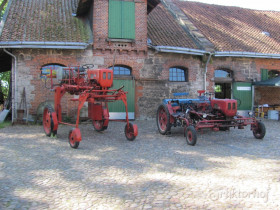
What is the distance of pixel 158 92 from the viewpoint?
511 inches

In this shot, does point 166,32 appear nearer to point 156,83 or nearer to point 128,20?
point 128,20

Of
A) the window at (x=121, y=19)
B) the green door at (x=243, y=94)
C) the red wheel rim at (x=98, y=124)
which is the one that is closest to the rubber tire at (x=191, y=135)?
the red wheel rim at (x=98, y=124)

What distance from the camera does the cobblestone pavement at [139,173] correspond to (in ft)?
12.4

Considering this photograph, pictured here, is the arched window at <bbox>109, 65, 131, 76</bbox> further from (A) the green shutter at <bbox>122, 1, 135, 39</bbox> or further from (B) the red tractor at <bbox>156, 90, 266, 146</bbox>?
(B) the red tractor at <bbox>156, 90, 266, 146</bbox>

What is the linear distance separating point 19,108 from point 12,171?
277 inches

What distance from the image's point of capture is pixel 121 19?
12.2 meters

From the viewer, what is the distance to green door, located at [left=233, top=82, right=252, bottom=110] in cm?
1475

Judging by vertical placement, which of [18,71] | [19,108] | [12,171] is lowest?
[12,171]

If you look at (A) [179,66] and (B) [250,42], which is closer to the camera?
(A) [179,66]

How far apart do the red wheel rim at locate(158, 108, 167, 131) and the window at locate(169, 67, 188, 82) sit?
4.65 meters

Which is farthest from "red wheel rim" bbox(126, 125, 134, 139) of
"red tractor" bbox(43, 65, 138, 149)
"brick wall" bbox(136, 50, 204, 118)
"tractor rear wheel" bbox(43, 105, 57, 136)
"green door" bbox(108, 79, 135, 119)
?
"brick wall" bbox(136, 50, 204, 118)

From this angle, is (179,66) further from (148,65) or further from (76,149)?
(76,149)

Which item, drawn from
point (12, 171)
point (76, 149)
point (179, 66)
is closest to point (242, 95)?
point (179, 66)

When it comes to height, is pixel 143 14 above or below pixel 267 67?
above
